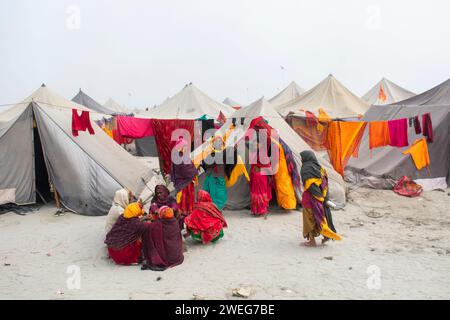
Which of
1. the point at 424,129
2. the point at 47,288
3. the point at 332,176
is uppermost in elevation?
the point at 424,129

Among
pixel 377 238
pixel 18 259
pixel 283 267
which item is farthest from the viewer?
pixel 377 238

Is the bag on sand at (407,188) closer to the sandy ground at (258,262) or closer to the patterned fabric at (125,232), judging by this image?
the sandy ground at (258,262)

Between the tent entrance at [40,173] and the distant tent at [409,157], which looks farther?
the distant tent at [409,157]

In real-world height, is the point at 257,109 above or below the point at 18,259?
above

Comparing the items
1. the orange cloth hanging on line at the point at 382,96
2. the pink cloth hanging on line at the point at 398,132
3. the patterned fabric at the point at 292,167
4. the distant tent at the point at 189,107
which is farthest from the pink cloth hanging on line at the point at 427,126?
the orange cloth hanging on line at the point at 382,96

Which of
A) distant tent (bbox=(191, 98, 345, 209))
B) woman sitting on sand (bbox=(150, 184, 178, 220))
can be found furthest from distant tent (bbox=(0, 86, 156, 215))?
woman sitting on sand (bbox=(150, 184, 178, 220))

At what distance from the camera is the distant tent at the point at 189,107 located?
1504 cm

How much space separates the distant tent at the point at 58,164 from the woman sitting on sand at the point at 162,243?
98.3 inches

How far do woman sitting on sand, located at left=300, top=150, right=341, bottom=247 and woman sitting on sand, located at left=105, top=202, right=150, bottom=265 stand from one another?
2.03m

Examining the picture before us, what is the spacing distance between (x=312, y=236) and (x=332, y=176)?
2502 mm

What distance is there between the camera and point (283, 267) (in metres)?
4.03
